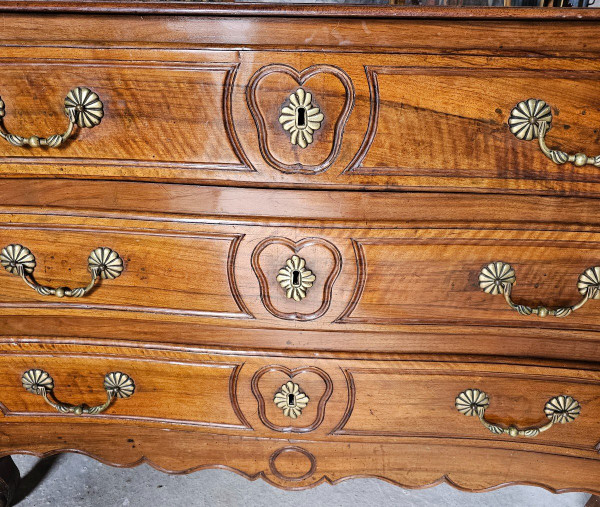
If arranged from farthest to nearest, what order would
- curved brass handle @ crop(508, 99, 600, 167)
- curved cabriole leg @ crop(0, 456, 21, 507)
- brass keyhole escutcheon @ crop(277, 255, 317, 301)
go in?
curved cabriole leg @ crop(0, 456, 21, 507) < brass keyhole escutcheon @ crop(277, 255, 317, 301) < curved brass handle @ crop(508, 99, 600, 167)

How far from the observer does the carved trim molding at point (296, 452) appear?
797 mm

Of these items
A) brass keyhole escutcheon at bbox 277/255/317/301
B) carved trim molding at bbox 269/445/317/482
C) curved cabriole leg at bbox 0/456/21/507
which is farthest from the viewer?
curved cabriole leg at bbox 0/456/21/507

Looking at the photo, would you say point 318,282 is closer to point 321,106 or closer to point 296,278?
point 296,278

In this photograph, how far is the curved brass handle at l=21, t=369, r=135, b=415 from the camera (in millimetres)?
745

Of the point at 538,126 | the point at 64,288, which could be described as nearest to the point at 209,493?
the point at 64,288

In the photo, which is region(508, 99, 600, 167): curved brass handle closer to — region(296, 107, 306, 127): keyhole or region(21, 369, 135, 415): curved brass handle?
region(296, 107, 306, 127): keyhole

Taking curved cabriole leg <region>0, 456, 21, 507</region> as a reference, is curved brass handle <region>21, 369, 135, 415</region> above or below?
above

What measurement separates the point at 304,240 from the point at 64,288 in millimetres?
339

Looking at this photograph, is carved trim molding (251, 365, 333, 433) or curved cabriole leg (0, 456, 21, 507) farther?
curved cabriole leg (0, 456, 21, 507)

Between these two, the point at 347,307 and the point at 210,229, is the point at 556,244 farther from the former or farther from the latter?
the point at 210,229

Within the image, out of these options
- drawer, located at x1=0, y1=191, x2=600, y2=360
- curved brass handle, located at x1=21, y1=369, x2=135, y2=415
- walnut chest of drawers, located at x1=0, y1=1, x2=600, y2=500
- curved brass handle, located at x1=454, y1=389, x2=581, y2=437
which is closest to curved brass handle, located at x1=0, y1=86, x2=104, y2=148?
walnut chest of drawers, located at x1=0, y1=1, x2=600, y2=500

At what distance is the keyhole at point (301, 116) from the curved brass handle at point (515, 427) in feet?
1.50

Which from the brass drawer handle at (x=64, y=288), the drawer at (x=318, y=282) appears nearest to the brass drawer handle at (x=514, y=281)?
the drawer at (x=318, y=282)

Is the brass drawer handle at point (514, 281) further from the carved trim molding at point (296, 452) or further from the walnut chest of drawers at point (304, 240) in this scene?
the carved trim molding at point (296, 452)
